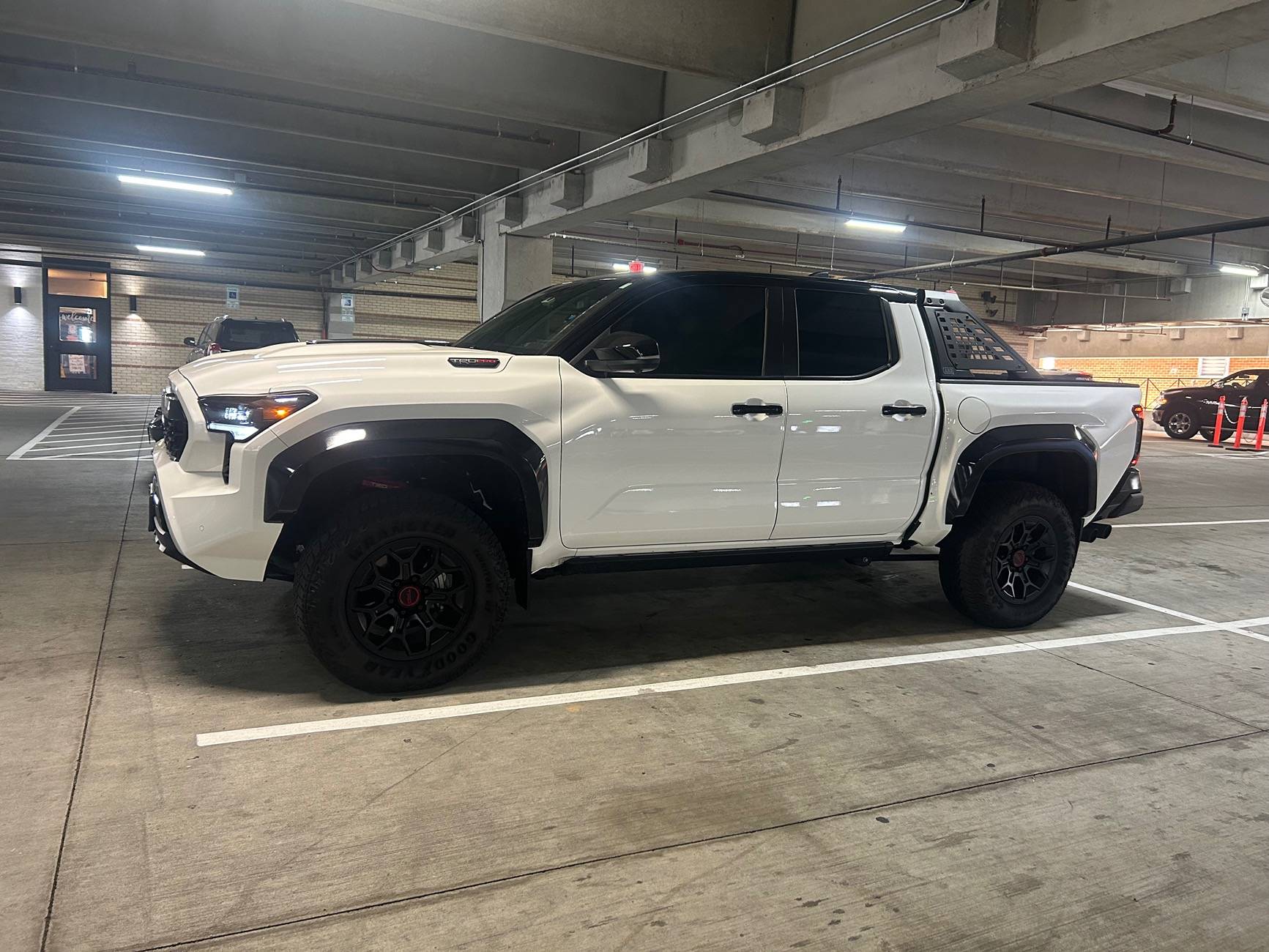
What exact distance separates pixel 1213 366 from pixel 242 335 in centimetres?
3149

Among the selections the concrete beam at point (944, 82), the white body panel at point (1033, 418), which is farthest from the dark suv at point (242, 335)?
the white body panel at point (1033, 418)

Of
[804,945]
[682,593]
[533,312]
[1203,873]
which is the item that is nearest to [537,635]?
[682,593]

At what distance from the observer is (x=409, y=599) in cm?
358

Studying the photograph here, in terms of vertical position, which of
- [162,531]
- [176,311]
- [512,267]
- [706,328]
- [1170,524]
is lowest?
[1170,524]

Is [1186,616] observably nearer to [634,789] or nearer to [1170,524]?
[1170,524]

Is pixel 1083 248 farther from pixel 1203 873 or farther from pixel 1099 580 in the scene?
pixel 1203 873

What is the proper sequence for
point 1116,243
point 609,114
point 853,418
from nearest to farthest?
point 853,418, point 609,114, point 1116,243

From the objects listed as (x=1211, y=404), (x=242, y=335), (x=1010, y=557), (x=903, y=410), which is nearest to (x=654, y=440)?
(x=903, y=410)

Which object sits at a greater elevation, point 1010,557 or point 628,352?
point 628,352

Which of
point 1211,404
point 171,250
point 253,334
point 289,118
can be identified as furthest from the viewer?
point 171,250

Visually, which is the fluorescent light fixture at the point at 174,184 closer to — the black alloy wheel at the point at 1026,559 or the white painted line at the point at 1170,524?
the black alloy wheel at the point at 1026,559

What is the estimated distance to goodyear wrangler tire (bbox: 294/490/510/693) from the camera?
11.2 ft

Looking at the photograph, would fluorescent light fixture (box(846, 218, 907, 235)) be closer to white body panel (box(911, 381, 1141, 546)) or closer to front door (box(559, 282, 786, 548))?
white body panel (box(911, 381, 1141, 546))

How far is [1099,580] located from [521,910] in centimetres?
563
